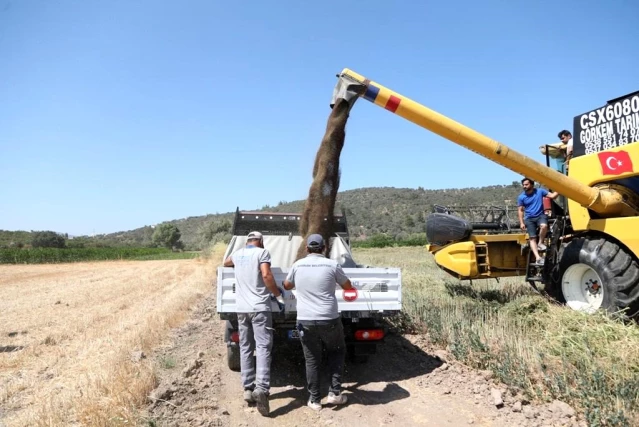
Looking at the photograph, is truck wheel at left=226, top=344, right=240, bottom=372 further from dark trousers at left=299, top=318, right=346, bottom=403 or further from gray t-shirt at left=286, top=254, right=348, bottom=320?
gray t-shirt at left=286, top=254, right=348, bottom=320

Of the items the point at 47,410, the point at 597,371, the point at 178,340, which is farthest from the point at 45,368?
the point at 597,371

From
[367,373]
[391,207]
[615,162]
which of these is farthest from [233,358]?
[391,207]

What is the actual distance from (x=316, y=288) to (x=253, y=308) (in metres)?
0.74

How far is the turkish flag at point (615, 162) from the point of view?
5984mm

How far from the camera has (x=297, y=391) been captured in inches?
204

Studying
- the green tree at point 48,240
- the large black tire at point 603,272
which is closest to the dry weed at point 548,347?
the large black tire at point 603,272

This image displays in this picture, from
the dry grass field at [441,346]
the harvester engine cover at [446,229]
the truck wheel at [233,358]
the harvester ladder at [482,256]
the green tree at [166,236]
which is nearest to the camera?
the dry grass field at [441,346]

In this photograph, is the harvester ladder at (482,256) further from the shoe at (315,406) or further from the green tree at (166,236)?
the green tree at (166,236)

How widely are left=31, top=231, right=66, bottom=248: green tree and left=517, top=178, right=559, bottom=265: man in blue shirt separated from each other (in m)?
60.1

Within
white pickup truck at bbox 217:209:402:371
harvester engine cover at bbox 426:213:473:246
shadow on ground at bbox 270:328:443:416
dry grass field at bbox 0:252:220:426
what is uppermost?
harvester engine cover at bbox 426:213:473:246

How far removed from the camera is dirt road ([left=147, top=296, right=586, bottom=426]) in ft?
13.6

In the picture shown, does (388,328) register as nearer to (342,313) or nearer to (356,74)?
(342,313)

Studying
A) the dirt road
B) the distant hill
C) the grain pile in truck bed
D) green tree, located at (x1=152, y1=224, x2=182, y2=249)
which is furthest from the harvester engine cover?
green tree, located at (x1=152, y1=224, x2=182, y2=249)

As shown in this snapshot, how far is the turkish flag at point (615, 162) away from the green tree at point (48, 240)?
61.6m
